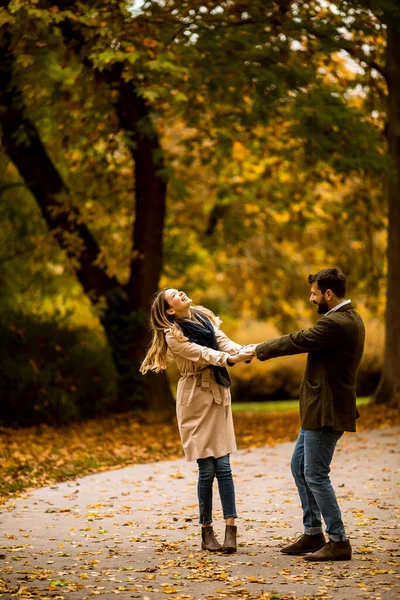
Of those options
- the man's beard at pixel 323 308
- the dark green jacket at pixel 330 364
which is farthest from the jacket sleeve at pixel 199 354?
the man's beard at pixel 323 308

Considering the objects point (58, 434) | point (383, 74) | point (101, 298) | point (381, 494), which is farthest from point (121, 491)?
point (383, 74)

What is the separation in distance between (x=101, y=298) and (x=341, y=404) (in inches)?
449

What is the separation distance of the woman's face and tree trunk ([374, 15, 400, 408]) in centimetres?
1148

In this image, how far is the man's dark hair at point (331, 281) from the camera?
249 inches

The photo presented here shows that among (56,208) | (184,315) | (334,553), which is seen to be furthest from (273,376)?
(334,553)

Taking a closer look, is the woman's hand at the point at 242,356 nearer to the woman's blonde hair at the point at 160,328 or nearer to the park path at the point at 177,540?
the woman's blonde hair at the point at 160,328

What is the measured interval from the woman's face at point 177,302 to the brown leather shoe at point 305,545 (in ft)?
5.99

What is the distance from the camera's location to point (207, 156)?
2070 cm

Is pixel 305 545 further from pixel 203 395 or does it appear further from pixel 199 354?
pixel 199 354

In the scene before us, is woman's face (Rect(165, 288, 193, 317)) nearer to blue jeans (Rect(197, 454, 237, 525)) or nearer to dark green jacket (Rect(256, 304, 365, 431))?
dark green jacket (Rect(256, 304, 365, 431))

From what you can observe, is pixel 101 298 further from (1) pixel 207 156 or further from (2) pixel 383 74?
(2) pixel 383 74

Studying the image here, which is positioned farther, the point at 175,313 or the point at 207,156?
the point at 207,156

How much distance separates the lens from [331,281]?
6320 millimetres

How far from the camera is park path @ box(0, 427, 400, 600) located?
18.0 feet
